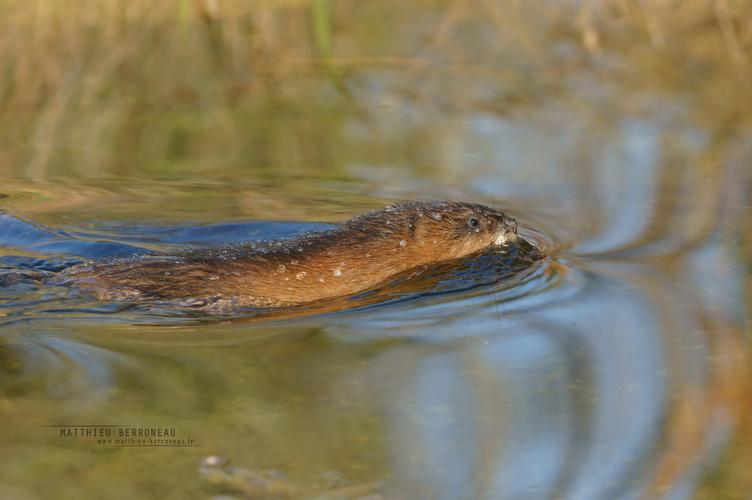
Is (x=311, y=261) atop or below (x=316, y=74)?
below

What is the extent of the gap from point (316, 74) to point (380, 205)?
9.09 ft

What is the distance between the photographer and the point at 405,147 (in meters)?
7.25

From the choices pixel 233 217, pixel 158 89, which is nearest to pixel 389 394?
pixel 233 217

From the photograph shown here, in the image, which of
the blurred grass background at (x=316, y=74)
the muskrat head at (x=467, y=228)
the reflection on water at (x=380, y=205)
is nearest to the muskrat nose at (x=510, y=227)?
the muskrat head at (x=467, y=228)

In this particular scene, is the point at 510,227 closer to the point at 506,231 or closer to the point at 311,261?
the point at 506,231

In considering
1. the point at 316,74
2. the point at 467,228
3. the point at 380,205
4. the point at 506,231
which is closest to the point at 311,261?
the point at 467,228

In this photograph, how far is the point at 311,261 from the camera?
16.3ft

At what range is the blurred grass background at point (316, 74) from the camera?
7289 millimetres

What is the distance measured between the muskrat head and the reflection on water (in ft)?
0.51

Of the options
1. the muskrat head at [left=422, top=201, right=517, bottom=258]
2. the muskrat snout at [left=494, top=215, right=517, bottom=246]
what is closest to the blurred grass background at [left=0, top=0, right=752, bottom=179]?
the muskrat head at [left=422, top=201, right=517, bottom=258]

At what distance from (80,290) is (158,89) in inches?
151

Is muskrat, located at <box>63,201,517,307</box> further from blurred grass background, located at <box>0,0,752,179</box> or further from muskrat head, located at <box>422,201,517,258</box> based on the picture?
blurred grass background, located at <box>0,0,752,179</box>

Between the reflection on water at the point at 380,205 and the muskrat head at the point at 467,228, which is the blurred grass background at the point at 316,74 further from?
the muskrat head at the point at 467,228

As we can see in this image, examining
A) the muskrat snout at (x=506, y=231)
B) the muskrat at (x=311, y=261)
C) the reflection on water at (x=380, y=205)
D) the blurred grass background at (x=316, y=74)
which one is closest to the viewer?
the reflection on water at (x=380, y=205)
